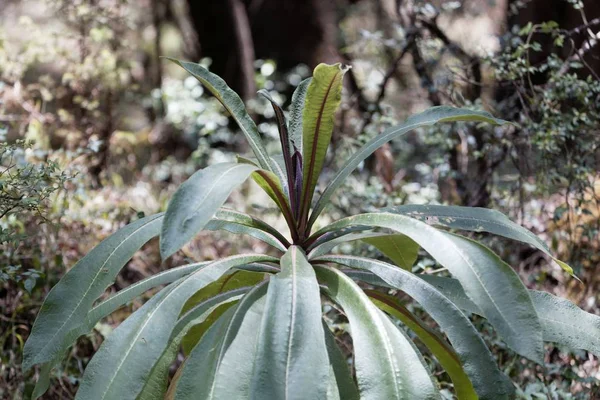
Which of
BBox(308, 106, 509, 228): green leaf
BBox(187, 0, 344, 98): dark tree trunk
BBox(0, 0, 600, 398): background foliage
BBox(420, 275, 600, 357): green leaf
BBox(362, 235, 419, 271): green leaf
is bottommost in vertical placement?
BBox(420, 275, 600, 357): green leaf

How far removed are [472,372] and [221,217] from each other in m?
0.85

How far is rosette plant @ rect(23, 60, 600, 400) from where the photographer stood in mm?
1547

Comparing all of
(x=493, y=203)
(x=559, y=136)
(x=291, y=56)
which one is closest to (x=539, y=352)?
(x=559, y=136)

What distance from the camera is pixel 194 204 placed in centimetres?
150

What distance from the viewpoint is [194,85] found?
546cm

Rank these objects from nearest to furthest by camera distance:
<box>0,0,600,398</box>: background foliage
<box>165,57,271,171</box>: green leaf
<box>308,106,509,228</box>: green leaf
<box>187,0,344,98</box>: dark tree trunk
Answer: <box>308,106,509,228</box>: green leaf
<box>165,57,271,171</box>: green leaf
<box>0,0,600,398</box>: background foliage
<box>187,0,344,98</box>: dark tree trunk

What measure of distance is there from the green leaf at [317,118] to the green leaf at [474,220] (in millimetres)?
266

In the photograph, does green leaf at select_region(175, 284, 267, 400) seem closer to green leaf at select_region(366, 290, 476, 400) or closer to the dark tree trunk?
green leaf at select_region(366, 290, 476, 400)

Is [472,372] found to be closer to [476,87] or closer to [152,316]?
[152,316]

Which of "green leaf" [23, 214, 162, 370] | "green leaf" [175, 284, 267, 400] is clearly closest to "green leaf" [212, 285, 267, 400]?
"green leaf" [175, 284, 267, 400]

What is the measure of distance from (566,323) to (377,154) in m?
2.44

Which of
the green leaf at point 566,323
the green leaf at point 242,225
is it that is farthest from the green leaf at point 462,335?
the green leaf at point 242,225

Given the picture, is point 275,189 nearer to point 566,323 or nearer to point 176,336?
point 176,336

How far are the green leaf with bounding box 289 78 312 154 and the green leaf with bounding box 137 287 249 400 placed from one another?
523 millimetres
